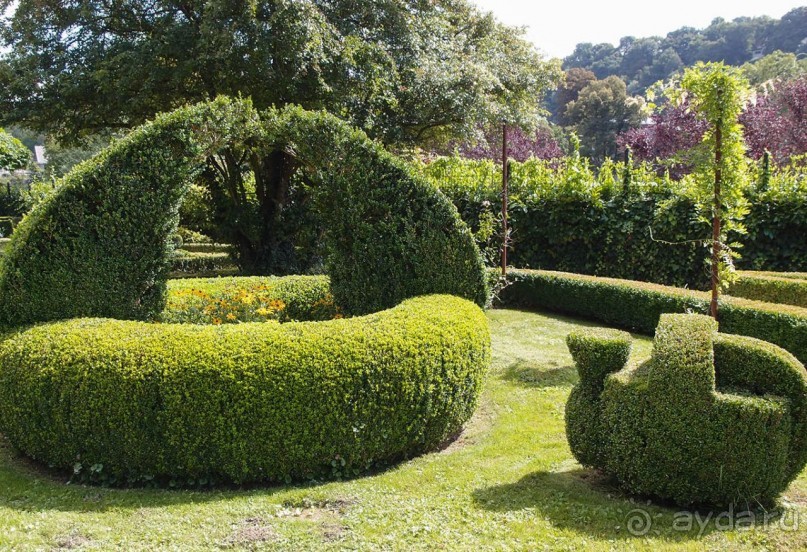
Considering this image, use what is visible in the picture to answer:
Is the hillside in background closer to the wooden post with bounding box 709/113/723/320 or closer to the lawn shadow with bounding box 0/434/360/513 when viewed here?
the wooden post with bounding box 709/113/723/320

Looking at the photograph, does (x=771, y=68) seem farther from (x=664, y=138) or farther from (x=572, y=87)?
(x=664, y=138)

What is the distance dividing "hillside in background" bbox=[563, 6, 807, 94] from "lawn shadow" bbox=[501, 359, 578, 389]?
187 feet

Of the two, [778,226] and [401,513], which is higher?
[778,226]

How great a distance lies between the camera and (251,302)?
24.5ft

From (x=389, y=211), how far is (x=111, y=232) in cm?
288

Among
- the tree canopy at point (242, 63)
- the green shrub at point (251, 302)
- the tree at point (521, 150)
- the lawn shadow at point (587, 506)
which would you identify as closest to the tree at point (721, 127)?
the lawn shadow at point (587, 506)

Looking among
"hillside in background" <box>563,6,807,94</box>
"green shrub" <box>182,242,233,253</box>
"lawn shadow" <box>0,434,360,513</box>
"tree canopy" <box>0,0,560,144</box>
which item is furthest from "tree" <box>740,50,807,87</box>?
"lawn shadow" <box>0,434,360,513</box>

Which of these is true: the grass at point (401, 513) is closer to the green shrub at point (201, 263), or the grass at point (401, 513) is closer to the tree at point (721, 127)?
the tree at point (721, 127)

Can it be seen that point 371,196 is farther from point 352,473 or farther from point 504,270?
point 504,270

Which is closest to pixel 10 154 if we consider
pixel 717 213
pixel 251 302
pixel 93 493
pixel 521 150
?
pixel 251 302

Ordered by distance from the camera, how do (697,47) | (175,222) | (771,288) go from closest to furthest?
(175,222) → (771,288) → (697,47)

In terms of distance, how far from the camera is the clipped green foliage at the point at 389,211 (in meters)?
6.62

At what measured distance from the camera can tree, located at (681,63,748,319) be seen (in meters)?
6.16

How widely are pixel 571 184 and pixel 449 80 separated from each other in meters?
3.76
